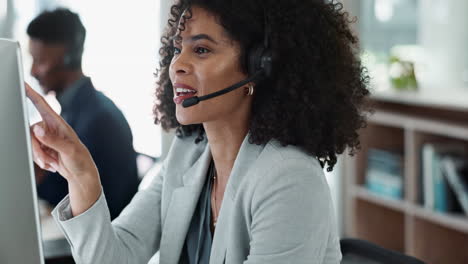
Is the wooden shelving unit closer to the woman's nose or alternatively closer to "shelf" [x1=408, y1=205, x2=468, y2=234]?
"shelf" [x1=408, y1=205, x2=468, y2=234]

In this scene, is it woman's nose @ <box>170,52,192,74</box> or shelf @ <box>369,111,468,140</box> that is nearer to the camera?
woman's nose @ <box>170,52,192,74</box>

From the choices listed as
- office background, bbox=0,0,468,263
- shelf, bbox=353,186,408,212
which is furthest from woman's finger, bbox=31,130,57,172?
shelf, bbox=353,186,408,212

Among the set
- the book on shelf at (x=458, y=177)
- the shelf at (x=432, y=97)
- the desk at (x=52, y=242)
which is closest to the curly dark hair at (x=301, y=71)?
the desk at (x=52, y=242)

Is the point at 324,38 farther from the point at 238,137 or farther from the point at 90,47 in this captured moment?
the point at 90,47

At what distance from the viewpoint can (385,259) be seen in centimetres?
109

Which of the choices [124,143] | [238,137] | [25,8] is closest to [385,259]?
[238,137]

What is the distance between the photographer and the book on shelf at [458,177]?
2.54 meters

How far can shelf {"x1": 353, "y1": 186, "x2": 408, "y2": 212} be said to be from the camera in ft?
9.31

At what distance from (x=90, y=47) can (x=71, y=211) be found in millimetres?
1225

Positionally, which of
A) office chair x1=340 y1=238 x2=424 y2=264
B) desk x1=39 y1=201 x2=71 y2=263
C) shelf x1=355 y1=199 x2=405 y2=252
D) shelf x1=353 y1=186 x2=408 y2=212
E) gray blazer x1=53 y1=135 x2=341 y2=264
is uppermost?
gray blazer x1=53 y1=135 x2=341 y2=264

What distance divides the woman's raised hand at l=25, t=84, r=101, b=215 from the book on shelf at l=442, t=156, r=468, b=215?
1.88m

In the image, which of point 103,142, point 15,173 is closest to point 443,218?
point 103,142

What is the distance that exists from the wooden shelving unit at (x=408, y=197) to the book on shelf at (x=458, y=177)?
0.08 metres

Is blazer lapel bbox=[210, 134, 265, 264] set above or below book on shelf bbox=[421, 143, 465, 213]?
above
